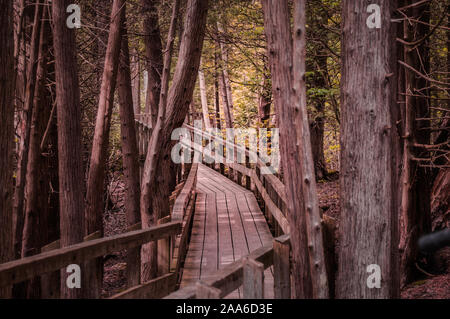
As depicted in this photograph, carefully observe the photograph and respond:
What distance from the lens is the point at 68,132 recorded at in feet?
20.2

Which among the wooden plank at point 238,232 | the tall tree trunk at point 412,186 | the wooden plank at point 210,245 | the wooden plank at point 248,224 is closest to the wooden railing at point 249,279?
the wooden plank at point 210,245

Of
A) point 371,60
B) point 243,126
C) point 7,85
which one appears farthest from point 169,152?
point 243,126

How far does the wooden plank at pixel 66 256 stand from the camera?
338cm

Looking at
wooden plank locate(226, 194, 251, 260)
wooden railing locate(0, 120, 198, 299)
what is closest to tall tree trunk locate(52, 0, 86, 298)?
wooden railing locate(0, 120, 198, 299)

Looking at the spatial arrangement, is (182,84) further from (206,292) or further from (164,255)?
(206,292)

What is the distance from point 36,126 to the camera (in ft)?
22.2

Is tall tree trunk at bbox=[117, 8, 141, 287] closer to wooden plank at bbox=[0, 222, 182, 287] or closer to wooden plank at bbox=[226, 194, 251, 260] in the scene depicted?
wooden plank at bbox=[226, 194, 251, 260]

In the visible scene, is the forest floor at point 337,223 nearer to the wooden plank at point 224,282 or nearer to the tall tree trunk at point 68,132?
the tall tree trunk at point 68,132

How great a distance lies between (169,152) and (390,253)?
4.48 metres

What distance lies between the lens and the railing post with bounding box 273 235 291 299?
3.91 m

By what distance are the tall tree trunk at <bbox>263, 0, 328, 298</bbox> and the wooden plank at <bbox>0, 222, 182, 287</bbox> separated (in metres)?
1.71
